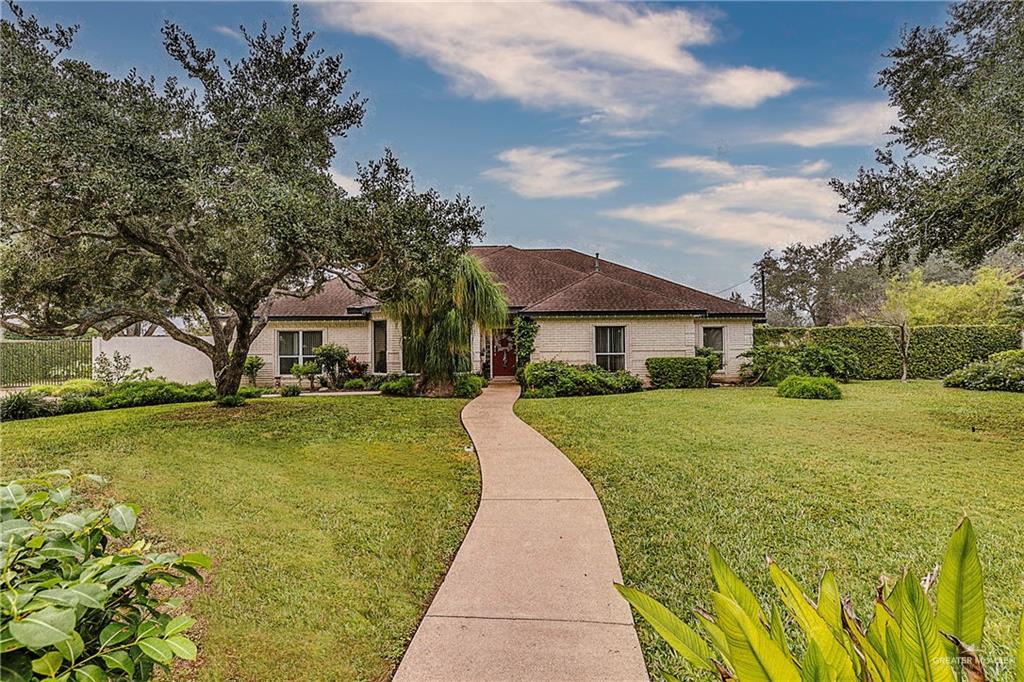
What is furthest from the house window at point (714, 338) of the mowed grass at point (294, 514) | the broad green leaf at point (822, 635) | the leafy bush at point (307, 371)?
the broad green leaf at point (822, 635)

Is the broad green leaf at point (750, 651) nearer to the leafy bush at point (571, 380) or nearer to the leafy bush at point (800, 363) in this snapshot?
the leafy bush at point (571, 380)

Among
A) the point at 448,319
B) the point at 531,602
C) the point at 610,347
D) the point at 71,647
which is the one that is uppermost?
the point at 448,319

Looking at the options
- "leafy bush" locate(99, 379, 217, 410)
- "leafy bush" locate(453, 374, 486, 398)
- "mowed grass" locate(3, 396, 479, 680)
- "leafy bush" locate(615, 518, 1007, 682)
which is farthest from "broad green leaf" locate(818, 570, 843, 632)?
"leafy bush" locate(99, 379, 217, 410)

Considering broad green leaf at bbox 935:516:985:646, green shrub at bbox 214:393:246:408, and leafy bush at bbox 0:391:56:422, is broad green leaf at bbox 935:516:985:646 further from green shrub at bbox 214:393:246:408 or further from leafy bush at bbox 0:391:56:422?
leafy bush at bbox 0:391:56:422

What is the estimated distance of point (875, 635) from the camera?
1.21 meters

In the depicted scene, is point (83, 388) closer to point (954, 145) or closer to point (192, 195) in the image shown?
point (192, 195)

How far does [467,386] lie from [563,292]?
595 centimetres

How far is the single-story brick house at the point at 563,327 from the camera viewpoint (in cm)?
1830

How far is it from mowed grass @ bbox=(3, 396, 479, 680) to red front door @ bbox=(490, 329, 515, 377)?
29.0ft

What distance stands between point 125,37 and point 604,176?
38.8 ft

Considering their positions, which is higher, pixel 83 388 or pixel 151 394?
pixel 83 388

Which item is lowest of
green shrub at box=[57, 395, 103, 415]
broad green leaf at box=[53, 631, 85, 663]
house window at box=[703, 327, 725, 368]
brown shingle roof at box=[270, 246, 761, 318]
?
green shrub at box=[57, 395, 103, 415]

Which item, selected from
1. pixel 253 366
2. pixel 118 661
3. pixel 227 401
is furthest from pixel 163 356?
pixel 118 661

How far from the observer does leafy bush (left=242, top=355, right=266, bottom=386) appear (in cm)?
1828
